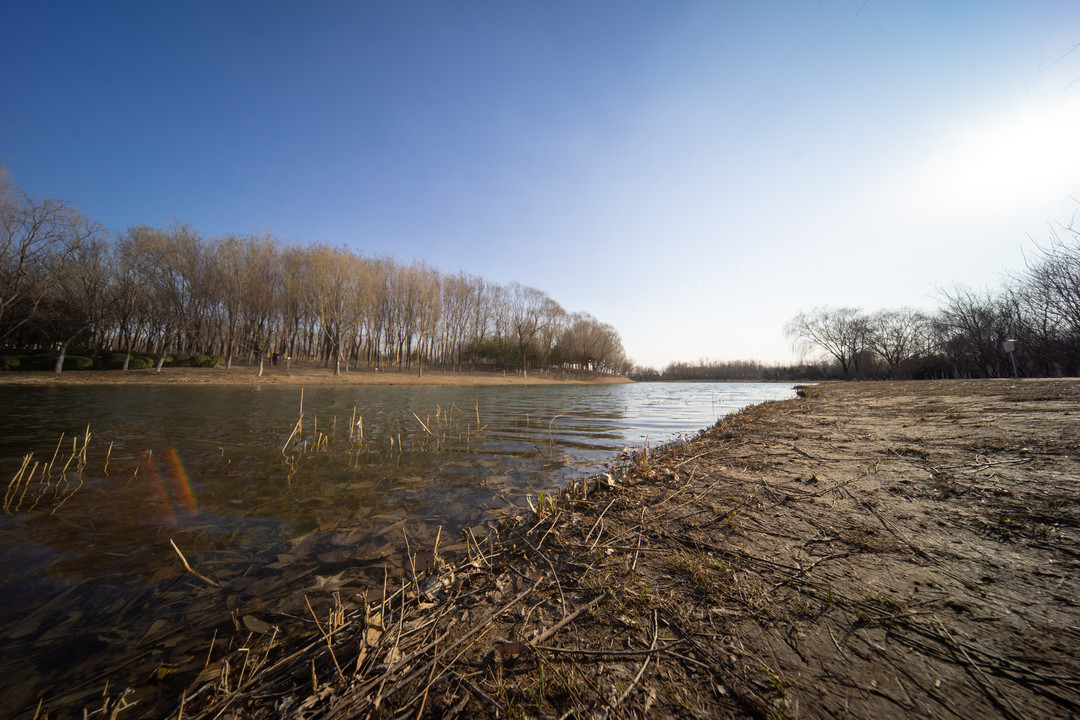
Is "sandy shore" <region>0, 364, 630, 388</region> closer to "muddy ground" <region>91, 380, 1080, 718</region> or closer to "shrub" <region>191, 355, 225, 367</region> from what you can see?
"shrub" <region>191, 355, 225, 367</region>

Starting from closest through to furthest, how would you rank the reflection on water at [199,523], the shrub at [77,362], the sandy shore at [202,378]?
the reflection on water at [199,523]
the sandy shore at [202,378]
the shrub at [77,362]

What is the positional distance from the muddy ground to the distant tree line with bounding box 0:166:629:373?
35.5m

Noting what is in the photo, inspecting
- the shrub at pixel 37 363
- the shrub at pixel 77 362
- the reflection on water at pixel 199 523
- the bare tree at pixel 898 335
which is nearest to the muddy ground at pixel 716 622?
the reflection on water at pixel 199 523

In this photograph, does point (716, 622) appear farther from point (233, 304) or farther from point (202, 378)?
point (233, 304)

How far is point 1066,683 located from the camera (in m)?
1.35

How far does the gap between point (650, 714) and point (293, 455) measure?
7.21 meters

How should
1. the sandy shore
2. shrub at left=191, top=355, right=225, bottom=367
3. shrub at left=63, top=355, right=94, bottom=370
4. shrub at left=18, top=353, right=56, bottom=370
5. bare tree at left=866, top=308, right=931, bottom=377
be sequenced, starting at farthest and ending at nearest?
bare tree at left=866, top=308, right=931, bottom=377 → shrub at left=191, top=355, right=225, bottom=367 → shrub at left=63, top=355, right=94, bottom=370 → shrub at left=18, top=353, right=56, bottom=370 → the sandy shore

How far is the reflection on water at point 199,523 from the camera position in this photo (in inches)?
87.7

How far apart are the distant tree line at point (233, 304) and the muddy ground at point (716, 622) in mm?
35515

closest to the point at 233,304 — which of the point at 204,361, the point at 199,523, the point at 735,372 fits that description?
the point at 204,361

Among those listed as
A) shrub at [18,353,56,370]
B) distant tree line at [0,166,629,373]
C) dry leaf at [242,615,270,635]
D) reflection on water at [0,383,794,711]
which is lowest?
reflection on water at [0,383,794,711]

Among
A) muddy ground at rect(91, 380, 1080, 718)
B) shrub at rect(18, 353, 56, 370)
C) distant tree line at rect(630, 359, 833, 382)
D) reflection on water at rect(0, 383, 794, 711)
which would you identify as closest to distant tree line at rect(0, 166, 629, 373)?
shrub at rect(18, 353, 56, 370)

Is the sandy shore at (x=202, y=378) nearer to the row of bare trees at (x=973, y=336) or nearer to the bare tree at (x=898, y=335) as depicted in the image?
the row of bare trees at (x=973, y=336)

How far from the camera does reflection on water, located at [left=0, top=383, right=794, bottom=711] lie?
7.30ft
